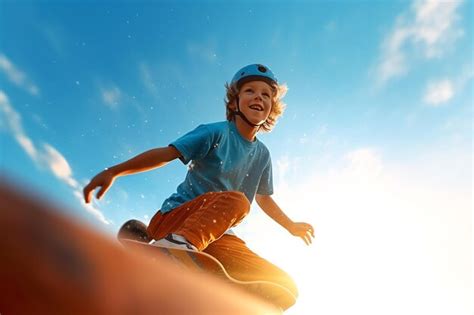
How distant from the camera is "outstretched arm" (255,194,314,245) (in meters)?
3.13

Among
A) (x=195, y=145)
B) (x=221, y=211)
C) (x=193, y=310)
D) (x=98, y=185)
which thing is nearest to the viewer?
(x=193, y=310)

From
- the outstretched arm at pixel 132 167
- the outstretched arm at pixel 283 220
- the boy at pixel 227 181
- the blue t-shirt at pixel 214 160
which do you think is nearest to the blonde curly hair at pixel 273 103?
the boy at pixel 227 181

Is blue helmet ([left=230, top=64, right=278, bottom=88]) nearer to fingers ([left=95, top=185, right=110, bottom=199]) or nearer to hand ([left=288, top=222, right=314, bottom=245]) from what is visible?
hand ([left=288, top=222, right=314, bottom=245])

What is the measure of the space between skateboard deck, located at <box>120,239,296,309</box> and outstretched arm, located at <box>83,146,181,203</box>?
1.34 ft

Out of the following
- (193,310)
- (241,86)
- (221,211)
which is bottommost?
(193,310)

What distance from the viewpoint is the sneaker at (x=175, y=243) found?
1.58 metres

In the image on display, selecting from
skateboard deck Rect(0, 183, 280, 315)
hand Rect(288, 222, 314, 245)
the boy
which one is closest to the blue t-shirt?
the boy

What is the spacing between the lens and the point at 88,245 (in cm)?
45

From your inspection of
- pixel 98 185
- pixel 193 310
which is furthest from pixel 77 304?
pixel 98 185

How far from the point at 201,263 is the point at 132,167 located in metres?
0.72

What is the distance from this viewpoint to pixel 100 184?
1771 mm

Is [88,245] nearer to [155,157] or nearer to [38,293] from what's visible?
[38,293]

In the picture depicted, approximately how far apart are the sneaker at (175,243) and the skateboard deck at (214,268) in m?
0.06

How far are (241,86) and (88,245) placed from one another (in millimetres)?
2691
